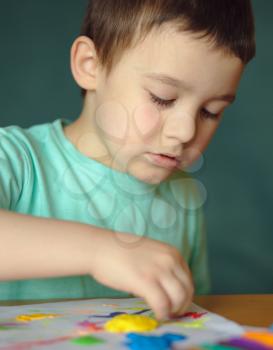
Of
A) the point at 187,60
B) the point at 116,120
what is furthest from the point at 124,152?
the point at 187,60

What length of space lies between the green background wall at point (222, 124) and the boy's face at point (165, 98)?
723 mm

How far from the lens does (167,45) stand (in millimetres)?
712

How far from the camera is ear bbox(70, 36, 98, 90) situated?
0.83m

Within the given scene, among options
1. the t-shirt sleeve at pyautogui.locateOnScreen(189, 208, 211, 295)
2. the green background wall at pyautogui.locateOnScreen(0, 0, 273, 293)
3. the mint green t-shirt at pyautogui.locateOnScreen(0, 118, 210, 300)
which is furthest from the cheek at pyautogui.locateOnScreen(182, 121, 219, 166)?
the green background wall at pyautogui.locateOnScreen(0, 0, 273, 293)

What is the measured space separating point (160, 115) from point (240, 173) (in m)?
0.86

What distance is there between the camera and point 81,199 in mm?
868

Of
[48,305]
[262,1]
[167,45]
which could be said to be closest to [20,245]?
[48,305]

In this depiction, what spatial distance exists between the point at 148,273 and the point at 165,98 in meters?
0.25

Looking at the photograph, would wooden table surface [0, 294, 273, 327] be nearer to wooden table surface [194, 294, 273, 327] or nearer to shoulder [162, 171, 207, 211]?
wooden table surface [194, 294, 273, 327]

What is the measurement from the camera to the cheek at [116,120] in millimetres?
773

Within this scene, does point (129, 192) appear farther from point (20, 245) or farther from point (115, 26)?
point (20, 245)

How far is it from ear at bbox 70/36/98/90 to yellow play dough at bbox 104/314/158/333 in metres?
0.41

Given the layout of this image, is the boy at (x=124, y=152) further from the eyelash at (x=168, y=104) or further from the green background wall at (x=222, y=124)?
the green background wall at (x=222, y=124)

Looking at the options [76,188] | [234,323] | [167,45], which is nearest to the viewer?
[234,323]
